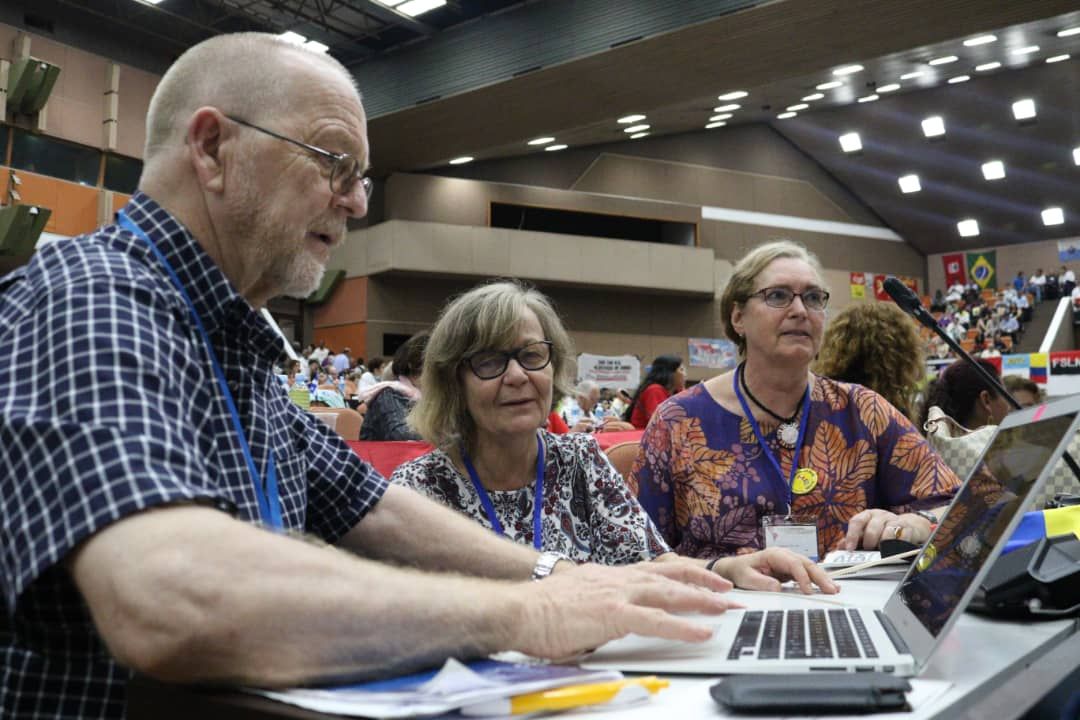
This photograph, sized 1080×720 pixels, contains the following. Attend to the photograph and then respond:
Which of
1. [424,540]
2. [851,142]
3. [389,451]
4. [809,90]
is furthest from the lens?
[851,142]

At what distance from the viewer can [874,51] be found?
400 inches

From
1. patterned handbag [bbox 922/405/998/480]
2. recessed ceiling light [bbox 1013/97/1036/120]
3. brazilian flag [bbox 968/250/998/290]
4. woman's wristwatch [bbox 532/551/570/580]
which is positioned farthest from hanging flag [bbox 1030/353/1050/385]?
woman's wristwatch [bbox 532/551/570/580]

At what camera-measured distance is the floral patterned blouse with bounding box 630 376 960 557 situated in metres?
2.15

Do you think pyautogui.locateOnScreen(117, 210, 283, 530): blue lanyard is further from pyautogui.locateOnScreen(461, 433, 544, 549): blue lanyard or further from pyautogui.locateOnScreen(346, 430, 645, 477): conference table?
pyautogui.locateOnScreen(346, 430, 645, 477): conference table

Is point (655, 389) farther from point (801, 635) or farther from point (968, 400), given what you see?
point (801, 635)

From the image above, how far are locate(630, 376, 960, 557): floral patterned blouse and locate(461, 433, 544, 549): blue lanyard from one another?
39 cm

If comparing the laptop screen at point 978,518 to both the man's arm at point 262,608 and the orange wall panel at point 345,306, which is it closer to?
the man's arm at point 262,608

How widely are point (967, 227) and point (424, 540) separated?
21.4m

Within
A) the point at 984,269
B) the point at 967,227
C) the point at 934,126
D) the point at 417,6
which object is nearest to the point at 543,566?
the point at 417,6

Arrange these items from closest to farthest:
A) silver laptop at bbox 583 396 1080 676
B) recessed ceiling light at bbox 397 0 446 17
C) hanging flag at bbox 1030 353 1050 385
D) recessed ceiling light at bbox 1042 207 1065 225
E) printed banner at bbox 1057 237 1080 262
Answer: silver laptop at bbox 583 396 1080 676 < recessed ceiling light at bbox 397 0 446 17 < hanging flag at bbox 1030 353 1050 385 < recessed ceiling light at bbox 1042 207 1065 225 < printed banner at bbox 1057 237 1080 262

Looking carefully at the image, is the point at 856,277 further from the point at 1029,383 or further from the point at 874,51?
the point at 1029,383

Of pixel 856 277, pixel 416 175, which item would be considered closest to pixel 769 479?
pixel 416 175

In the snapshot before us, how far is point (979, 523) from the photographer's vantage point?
1010 millimetres

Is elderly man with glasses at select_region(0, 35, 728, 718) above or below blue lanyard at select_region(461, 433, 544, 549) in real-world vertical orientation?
above
